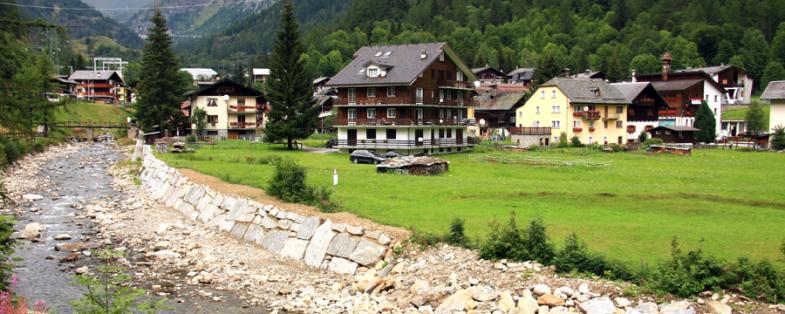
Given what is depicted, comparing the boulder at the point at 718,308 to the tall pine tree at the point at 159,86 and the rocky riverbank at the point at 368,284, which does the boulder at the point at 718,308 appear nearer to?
the rocky riverbank at the point at 368,284

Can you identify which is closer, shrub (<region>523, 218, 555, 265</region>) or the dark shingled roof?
shrub (<region>523, 218, 555, 265</region>)

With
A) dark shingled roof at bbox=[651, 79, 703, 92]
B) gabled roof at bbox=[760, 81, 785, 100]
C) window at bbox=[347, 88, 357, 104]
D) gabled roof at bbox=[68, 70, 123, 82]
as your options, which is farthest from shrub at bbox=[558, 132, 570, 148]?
gabled roof at bbox=[68, 70, 123, 82]

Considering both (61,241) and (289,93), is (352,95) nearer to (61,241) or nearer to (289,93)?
(289,93)

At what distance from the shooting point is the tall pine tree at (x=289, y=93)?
69938 mm

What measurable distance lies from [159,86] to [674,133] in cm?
6487

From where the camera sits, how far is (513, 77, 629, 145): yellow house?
248ft

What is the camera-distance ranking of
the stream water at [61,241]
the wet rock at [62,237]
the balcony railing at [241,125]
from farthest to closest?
the balcony railing at [241,125]
the wet rock at [62,237]
the stream water at [61,241]

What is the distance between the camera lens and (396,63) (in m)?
67.9

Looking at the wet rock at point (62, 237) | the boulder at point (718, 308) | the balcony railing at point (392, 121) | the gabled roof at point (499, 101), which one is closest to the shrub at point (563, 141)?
the balcony railing at point (392, 121)

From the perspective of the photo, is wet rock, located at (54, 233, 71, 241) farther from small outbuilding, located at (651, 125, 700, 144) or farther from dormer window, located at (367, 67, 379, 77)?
small outbuilding, located at (651, 125, 700, 144)

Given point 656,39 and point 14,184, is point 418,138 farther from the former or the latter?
point 656,39

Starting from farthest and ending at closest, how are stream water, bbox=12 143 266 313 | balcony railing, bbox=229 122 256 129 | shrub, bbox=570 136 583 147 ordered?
balcony railing, bbox=229 122 256 129
shrub, bbox=570 136 583 147
stream water, bbox=12 143 266 313

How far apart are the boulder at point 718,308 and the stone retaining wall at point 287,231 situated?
34.3 feet

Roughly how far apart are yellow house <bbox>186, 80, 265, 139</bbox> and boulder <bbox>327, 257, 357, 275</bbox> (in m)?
70.9
